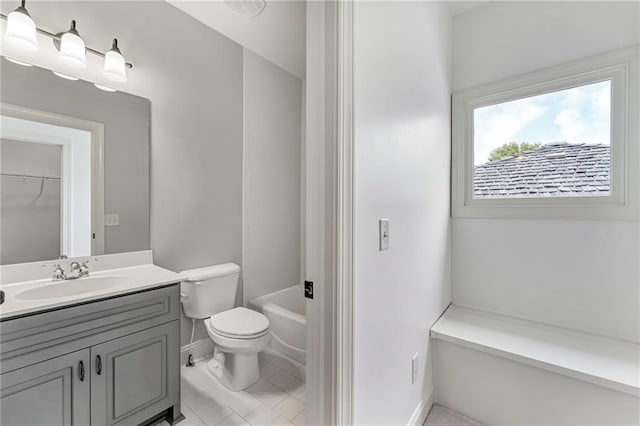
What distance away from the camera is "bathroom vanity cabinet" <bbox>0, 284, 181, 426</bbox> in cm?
99

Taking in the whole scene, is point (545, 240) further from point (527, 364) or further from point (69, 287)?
point (69, 287)

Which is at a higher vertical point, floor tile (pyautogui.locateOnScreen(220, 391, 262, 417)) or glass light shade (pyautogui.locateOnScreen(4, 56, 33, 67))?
glass light shade (pyautogui.locateOnScreen(4, 56, 33, 67))

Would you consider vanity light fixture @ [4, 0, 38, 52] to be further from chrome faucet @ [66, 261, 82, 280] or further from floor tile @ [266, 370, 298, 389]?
floor tile @ [266, 370, 298, 389]

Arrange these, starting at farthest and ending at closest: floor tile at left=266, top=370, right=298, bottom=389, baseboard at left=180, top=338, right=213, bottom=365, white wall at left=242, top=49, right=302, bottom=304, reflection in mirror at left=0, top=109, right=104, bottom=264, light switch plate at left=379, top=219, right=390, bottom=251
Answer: white wall at left=242, top=49, right=302, bottom=304 < baseboard at left=180, top=338, right=213, bottom=365 < floor tile at left=266, top=370, right=298, bottom=389 < reflection in mirror at left=0, top=109, right=104, bottom=264 < light switch plate at left=379, top=219, right=390, bottom=251

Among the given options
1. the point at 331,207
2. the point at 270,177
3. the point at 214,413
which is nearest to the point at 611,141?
the point at 331,207

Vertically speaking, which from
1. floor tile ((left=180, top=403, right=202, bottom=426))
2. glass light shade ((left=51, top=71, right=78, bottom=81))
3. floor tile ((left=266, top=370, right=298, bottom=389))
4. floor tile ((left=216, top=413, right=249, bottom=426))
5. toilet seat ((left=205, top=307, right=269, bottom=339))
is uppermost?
glass light shade ((left=51, top=71, right=78, bottom=81))

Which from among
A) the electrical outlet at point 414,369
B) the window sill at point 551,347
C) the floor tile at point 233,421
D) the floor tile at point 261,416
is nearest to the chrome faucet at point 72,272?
the floor tile at point 233,421

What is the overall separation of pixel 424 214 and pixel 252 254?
157cm

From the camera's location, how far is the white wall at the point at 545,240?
150 cm

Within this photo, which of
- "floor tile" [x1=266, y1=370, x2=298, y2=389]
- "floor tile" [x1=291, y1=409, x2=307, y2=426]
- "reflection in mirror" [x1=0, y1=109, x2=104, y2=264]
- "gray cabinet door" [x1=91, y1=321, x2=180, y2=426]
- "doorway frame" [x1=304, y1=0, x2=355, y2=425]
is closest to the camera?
"doorway frame" [x1=304, y1=0, x2=355, y2=425]

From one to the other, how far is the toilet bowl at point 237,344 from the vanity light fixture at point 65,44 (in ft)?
5.44

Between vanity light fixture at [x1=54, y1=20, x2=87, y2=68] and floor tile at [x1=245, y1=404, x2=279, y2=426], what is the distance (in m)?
2.17

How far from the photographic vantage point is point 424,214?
4.76ft

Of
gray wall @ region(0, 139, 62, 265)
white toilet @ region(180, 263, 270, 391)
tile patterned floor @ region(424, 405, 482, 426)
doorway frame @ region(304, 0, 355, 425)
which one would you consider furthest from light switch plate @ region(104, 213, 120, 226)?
tile patterned floor @ region(424, 405, 482, 426)
